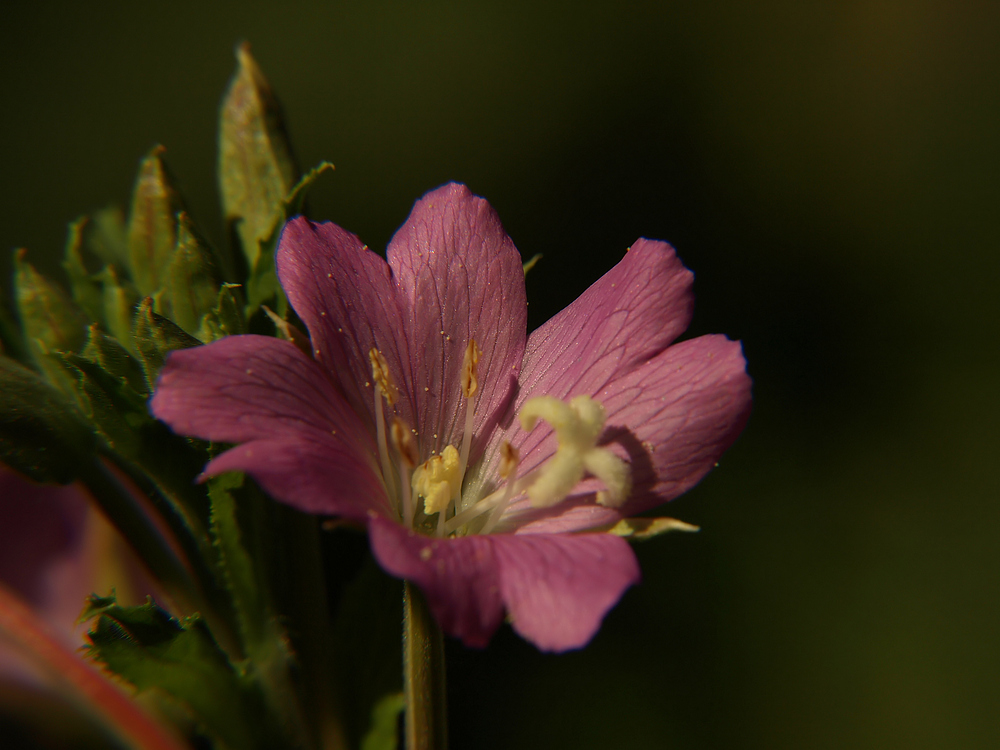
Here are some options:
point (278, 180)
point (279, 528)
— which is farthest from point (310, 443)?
point (278, 180)

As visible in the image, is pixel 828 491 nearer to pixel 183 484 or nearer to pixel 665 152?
pixel 665 152

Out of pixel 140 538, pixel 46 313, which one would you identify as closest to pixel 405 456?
pixel 140 538

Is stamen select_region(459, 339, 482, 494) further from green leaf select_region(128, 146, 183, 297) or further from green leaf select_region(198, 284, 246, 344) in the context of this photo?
green leaf select_region(128, 146, 183, 297)

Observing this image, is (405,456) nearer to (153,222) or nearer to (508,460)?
(508,460)

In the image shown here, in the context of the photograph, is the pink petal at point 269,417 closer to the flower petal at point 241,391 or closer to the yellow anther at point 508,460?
the flower petal at point 241,391

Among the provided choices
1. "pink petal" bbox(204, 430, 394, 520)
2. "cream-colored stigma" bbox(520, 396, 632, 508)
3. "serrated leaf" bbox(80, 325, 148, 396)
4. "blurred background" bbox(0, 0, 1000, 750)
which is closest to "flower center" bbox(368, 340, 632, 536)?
"cream-colored stigma" bbox(520, 396, 632, 508)

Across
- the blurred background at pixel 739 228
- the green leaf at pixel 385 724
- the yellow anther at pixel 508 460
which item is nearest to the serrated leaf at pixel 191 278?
the yellow anther at pixel 508 460
